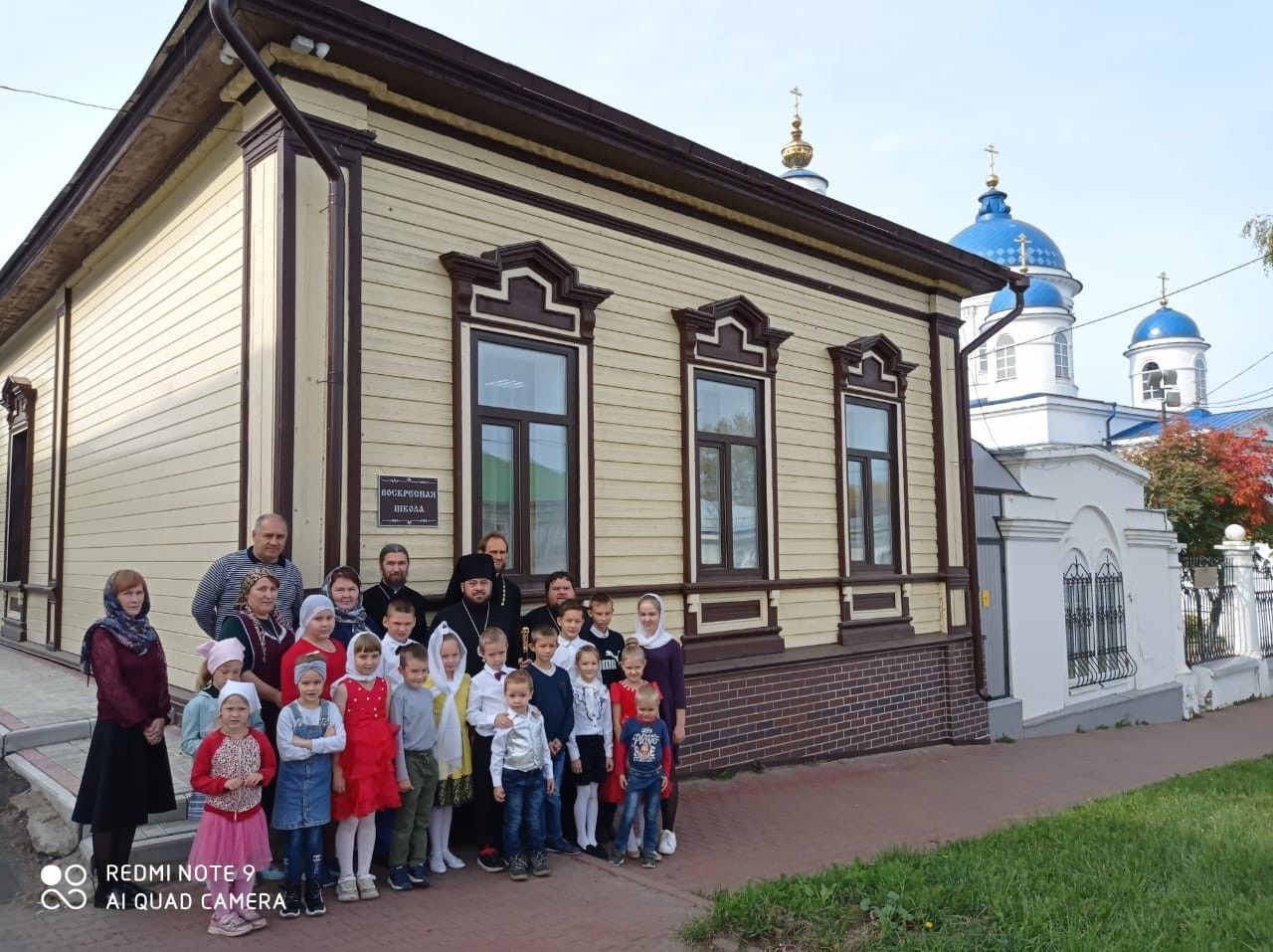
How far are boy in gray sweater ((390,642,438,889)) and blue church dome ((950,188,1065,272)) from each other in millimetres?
34431

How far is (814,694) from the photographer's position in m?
9.34

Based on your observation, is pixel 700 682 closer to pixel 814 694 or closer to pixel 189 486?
pixel 814 694

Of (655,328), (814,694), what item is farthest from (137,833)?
(814,694)

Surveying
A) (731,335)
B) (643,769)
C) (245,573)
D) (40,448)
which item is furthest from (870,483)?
(40,448)

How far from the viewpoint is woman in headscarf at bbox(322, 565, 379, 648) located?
5379 millimetres

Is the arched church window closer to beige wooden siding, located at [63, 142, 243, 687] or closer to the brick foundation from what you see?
the brick foundation

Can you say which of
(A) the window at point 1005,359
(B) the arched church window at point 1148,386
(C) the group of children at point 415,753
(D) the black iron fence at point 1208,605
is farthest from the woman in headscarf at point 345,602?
(B) the arched church window at point 1148,386

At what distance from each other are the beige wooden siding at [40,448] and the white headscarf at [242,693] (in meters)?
7.04

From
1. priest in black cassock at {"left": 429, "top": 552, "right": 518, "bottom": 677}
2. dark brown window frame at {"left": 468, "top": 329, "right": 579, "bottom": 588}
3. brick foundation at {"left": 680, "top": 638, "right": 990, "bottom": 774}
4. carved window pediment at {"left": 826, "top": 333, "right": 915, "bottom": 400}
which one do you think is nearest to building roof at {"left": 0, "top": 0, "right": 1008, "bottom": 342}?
carved window pediment at {"left": 826, "top": 333, "right": 915, "bottom": 400}

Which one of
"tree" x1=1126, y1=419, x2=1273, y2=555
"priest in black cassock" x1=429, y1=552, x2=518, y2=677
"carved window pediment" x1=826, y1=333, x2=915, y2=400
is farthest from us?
"tree" x1=1126, y1=419, x2=1273, y2=555

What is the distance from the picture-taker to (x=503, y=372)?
721 centimetres

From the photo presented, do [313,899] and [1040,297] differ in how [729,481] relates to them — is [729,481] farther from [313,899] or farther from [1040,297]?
[1040,297]

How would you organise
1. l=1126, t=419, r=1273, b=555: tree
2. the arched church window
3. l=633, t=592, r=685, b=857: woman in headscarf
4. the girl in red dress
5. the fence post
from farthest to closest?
the arched church window, l=1126, t=419, r=1273, b=555: tree, the fence post, l=633, t=592, r=685, b=857: woman in headscarf, the girl in red dress

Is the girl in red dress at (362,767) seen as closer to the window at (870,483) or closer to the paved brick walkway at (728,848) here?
the paved brick walkway at (728,848)
